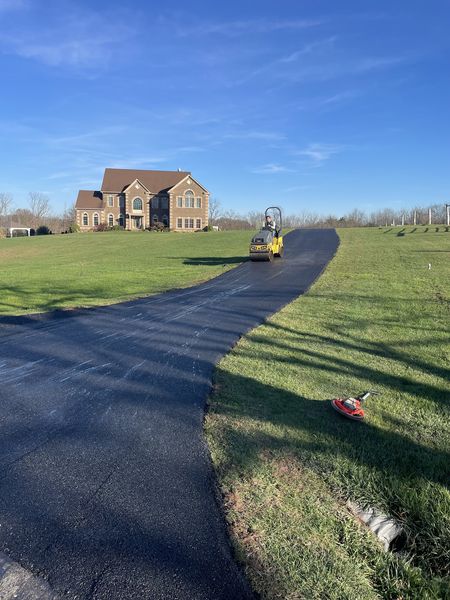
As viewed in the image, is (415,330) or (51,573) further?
(415,330)

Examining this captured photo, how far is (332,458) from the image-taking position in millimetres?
3617

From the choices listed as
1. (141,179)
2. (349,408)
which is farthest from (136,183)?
(349,408)

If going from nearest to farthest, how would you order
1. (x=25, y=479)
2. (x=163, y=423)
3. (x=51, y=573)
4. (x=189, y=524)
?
1. (x=51, y=573)
2. (x=189, y=524)
3. (x=25, y=479)
4. (x=163, y=423)

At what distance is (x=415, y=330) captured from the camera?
312 inches

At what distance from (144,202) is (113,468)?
6800 cm

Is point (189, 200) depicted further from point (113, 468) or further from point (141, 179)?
point (113, 468)

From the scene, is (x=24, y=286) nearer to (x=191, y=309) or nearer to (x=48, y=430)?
(x=191, y=309)

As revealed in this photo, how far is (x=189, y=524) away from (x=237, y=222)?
97.6 meters

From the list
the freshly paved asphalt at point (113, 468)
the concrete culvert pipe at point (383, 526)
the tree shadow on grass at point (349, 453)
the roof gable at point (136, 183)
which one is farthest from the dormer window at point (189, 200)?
the concrete culvert pipe at point (383, 526)

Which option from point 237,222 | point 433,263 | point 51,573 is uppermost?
point 237,222

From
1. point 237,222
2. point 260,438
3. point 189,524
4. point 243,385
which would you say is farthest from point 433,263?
point 237,222

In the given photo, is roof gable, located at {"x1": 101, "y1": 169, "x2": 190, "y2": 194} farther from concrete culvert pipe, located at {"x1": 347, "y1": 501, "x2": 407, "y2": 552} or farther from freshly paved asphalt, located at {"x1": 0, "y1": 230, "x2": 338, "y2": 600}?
concrete culvert pipe, located at {"x1": 347, "y1": 501, "x2": 407, "y2": 552}

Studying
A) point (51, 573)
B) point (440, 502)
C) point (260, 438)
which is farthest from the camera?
point (260, 438)

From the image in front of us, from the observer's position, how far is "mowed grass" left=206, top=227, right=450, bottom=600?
2.52m
